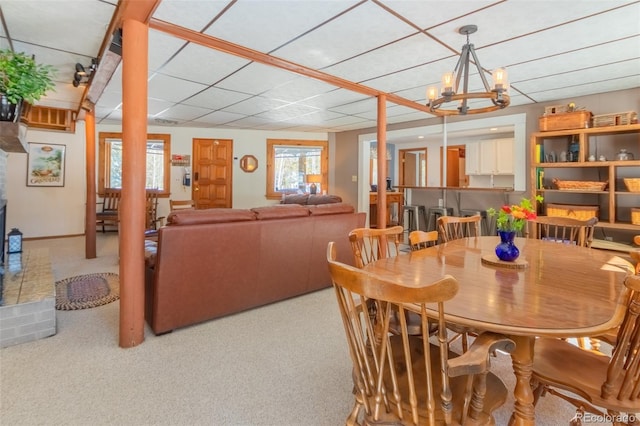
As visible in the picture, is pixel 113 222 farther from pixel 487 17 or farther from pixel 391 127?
pixel 487 17

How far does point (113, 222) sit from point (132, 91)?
5413 millimetres

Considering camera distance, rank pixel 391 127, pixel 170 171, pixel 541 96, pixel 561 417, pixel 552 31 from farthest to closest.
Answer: pixel 170 171, pixel 391 127, pixel 541 96, pixel 552 31, pixel 561 417

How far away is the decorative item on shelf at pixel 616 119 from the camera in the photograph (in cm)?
372

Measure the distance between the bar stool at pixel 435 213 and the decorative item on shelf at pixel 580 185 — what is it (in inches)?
66.0

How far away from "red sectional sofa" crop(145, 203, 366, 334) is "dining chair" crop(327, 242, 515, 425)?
1786 mm

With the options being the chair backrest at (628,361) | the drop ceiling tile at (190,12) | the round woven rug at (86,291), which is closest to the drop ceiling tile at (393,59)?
the drop ceiling tile at (190,12)

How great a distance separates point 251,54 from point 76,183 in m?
5.47

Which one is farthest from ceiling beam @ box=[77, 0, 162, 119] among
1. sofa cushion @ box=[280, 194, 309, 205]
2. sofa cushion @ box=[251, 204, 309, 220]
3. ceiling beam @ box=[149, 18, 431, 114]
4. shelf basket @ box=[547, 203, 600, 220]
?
shelf basket @ box=[547, 203, 600, 220]

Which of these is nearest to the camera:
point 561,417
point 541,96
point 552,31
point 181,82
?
point 561,417

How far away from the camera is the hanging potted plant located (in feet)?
7.42

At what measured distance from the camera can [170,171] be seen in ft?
24.2

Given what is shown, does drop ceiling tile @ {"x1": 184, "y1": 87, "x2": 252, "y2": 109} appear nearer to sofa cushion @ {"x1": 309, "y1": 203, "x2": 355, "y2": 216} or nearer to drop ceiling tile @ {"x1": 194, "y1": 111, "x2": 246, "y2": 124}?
drop ceiling tile @ {"x1": 194, "y1": 111, "x2": 246, "y2": 124}

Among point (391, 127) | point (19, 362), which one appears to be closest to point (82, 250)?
point (19, 362)

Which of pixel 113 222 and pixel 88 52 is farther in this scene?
pixel 113 222
